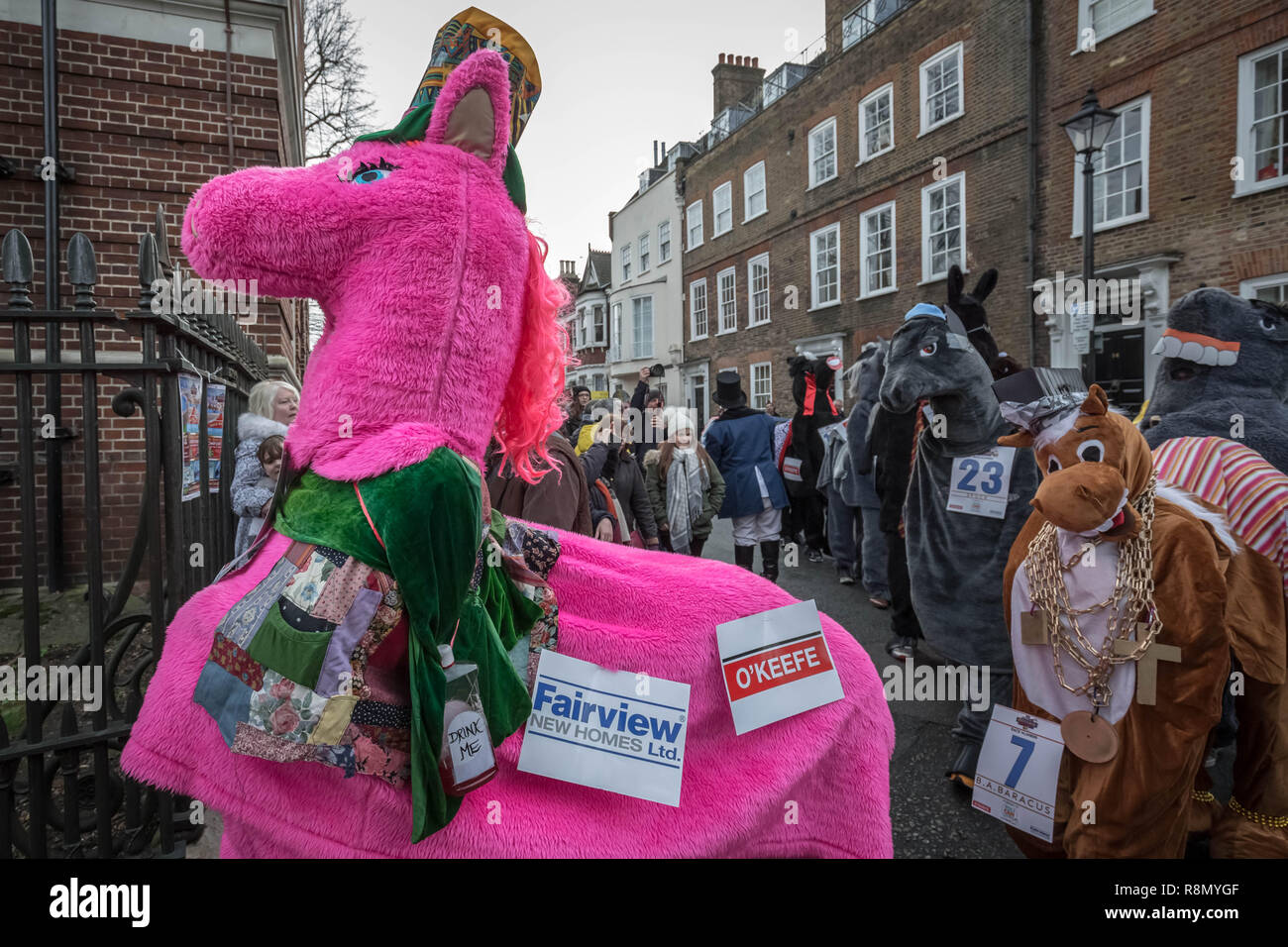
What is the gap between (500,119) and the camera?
133 centimetres

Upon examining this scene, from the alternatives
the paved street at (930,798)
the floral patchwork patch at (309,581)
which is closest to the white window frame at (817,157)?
the paved street at (930,798)

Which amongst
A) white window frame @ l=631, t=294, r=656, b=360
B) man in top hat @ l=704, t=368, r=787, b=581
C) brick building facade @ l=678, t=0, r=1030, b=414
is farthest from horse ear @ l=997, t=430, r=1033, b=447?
white window frame @ l=631, t=294, r=656, b=360

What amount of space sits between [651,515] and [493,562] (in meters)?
4.31

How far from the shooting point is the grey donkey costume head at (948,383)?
342 centimetres

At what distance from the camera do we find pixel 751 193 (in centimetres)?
2178

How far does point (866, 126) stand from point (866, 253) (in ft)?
9.97

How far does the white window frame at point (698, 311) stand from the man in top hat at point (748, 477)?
58.8 feet

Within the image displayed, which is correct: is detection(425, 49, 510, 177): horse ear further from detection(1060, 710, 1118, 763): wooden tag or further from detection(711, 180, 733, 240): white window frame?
detection(711, 180, 733, 240): white window frame

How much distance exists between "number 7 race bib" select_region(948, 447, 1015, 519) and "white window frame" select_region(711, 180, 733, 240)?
69.0ft

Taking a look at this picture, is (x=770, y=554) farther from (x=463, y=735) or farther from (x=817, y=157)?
(x=817, y=157)

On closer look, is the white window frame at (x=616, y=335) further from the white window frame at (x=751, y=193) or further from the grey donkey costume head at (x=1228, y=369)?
the grey donkey costume head at (x=1228, y=369)
